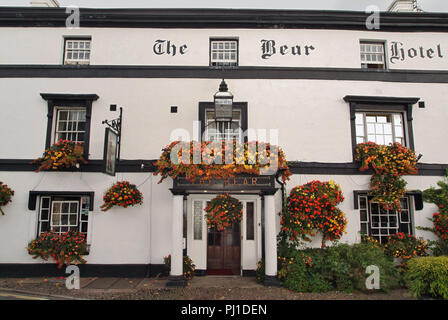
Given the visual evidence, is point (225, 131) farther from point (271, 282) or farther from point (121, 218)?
point (271, 282)

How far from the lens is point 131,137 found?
31.2 ft

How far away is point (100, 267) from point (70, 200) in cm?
244

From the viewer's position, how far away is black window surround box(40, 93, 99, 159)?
31.0 feet

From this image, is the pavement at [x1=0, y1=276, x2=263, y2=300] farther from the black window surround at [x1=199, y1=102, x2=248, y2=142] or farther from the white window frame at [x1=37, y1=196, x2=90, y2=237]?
the black window surround at [x1=199, y1=102, x2=248, y2=142]

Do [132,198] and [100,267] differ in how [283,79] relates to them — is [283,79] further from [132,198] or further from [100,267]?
[100,267]

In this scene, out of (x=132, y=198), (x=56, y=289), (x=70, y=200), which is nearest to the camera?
(x=56, y=289)

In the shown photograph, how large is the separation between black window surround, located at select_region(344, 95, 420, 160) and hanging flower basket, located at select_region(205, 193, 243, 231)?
4551 mm

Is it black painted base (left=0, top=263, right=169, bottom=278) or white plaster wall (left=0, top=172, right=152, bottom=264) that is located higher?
white plaster wall (left=0, top=172, right=152, bottom=264)

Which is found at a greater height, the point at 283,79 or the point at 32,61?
the point at 32,61

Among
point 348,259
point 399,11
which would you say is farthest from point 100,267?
point 399,11

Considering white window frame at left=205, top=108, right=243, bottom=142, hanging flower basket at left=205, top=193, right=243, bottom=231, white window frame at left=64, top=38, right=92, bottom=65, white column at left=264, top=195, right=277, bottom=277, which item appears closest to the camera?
hanging flower basket at left=205, top=193, right=243, bottom=231

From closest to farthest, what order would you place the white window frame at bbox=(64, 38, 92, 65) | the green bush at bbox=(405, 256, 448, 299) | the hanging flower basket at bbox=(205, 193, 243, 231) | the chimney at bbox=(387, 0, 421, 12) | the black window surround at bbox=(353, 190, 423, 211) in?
1. the green bush at bbox=(405, 256, 448, 299)
2. the hanging flower basket at bbox=(205, 193, 243, 231)
3. the black window surround at bbox=(353, 190, 423, 211)
4. the white window frame at bbox=(64, 38, 92, 65)
5. the chimney at bbox=(387, 0, 421, 12)

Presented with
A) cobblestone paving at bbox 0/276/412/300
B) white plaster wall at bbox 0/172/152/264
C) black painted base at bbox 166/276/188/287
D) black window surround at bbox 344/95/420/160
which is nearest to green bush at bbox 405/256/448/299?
cobblestone paving at bbox 0/276/412/300

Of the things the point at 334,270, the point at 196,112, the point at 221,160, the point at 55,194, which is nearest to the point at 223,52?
the point at 196,112
